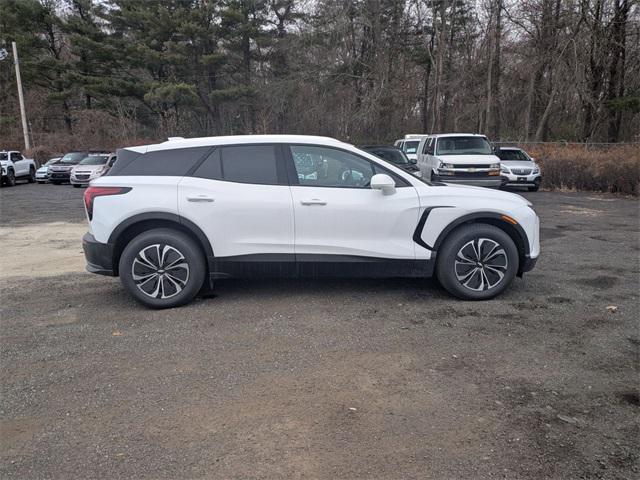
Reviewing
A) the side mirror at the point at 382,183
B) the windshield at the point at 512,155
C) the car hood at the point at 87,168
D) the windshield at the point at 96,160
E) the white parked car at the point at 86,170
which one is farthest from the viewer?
the windshield at the point at 96,160

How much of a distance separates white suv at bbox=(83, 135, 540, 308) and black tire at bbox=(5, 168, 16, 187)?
23.1 meters

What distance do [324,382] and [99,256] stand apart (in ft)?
9.42

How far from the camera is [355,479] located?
2.56m

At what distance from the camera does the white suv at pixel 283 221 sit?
5.04 m

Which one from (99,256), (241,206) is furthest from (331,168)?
(99,256)

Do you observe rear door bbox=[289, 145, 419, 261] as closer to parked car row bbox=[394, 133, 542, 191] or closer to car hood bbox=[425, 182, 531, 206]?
car hood bbox=[425, 182, 531, 206]

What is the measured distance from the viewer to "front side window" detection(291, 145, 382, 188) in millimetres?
5188

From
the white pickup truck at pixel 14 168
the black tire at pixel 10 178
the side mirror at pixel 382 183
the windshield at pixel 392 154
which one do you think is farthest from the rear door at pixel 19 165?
the side mirror at pixel 382 183

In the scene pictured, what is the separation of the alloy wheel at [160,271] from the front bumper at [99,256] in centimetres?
29

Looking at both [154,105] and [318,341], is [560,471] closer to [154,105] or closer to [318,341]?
[318,341]

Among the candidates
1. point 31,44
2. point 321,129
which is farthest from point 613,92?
point 31,44

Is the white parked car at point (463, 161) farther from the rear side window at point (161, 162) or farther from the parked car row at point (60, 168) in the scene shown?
the parked car row at point (60, 168)

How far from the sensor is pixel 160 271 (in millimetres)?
5047

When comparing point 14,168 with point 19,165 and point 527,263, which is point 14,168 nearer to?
point 19,165
